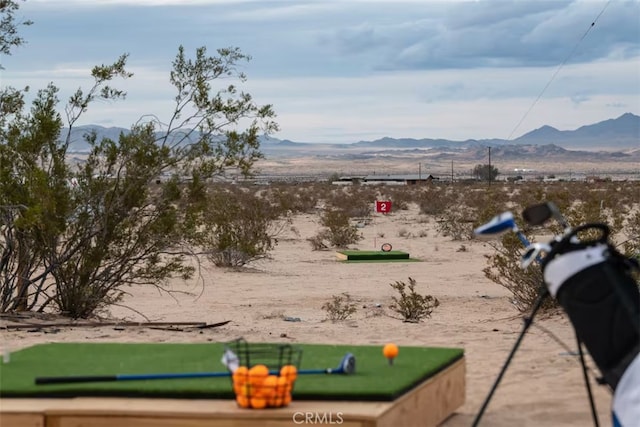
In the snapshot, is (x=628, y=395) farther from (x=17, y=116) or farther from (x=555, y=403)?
(x=17, y=116)

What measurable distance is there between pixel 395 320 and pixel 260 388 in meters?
8.90

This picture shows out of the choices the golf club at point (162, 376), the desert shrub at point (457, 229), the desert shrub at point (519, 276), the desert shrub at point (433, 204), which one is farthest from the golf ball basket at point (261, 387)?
the desert shrub at point (433, 204)

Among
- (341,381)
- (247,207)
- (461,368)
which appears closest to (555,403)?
(461,368)

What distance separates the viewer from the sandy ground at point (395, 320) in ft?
28.3

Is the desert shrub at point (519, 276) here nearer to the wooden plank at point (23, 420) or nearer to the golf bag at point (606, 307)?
the golf bag at point (606, 307)

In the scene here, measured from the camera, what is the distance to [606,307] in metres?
5.70

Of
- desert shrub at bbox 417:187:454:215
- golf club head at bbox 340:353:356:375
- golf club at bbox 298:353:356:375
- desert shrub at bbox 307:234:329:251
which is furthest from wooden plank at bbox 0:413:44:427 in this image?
desert shrub at bbox 417:187:454:215

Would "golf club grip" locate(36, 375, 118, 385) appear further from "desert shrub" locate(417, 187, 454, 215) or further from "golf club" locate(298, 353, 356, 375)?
"desert shrub" locate(417, 187, 454, 215)

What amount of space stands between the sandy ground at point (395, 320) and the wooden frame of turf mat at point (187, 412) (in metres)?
1.63

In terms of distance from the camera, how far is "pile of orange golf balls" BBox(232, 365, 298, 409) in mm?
6094

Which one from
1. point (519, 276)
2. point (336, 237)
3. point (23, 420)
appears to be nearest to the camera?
point (23, 420)

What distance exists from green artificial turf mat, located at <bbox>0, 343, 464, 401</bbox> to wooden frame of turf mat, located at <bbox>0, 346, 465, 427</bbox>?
2.0 inches

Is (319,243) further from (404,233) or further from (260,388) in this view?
(260,388)

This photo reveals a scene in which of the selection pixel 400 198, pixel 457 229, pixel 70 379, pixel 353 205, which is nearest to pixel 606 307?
pixel 70 379
